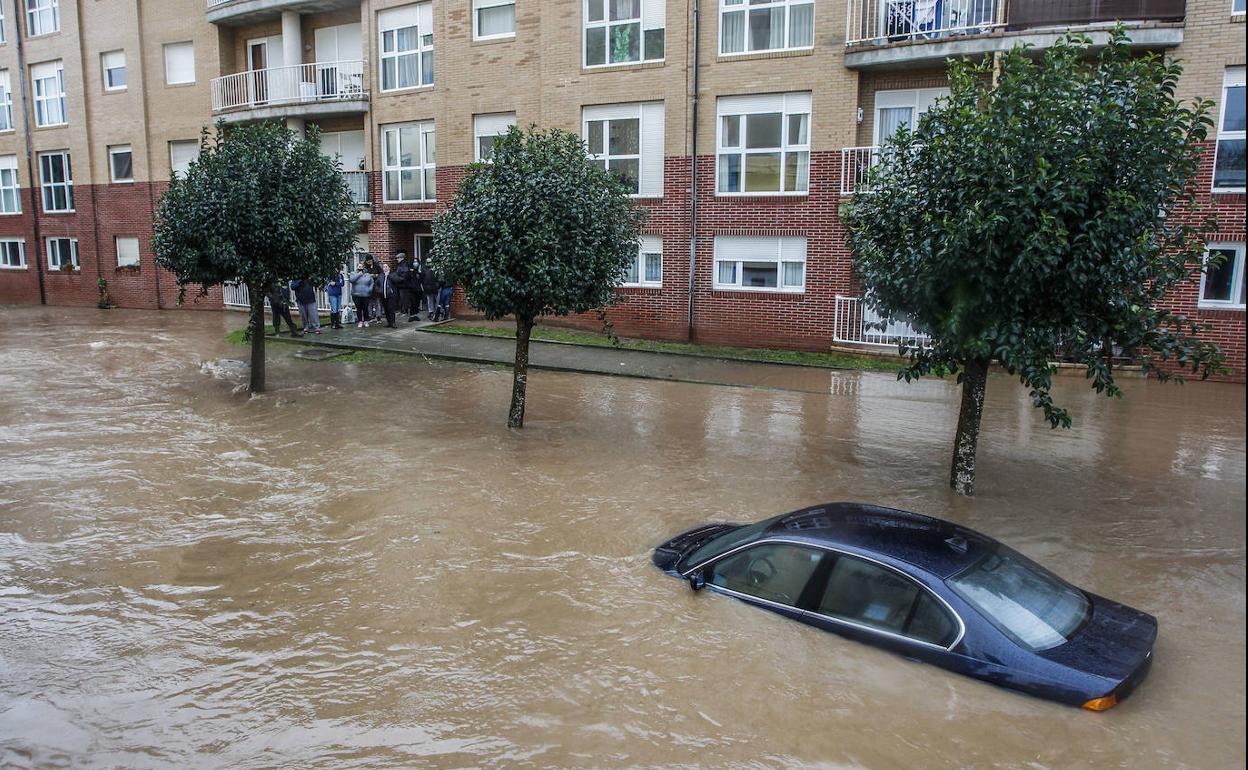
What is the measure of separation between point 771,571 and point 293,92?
77.2 ft

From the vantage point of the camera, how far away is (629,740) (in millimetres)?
5398

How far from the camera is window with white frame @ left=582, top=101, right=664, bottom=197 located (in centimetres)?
2019

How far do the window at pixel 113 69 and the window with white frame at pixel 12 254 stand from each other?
24.6ft

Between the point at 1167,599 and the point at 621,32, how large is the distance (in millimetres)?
16933

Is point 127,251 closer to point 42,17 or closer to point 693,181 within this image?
point 42,17

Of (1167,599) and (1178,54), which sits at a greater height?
(1178,54)

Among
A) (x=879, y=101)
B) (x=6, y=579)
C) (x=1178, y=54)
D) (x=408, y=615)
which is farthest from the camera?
(x=879, y=101)

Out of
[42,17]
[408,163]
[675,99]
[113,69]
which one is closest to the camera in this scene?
[675,99]

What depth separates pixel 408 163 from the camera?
2355cm

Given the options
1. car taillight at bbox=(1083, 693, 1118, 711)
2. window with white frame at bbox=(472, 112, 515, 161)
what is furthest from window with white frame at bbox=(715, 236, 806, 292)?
car taillight at bbox=(1083, 693, 1118, 711)

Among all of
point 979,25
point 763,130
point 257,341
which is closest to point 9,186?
point 257,341

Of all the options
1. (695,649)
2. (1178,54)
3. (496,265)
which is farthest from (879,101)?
(695,649)

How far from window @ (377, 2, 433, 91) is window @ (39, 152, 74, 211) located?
45.9 feet

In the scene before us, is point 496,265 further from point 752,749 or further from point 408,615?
point 752,749
